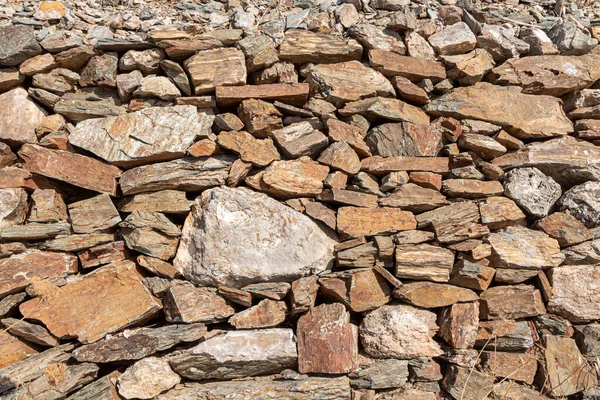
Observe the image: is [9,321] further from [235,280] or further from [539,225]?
[539,225]

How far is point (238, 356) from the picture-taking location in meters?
4.02

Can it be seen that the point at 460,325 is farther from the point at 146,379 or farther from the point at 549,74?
the point at 549,74

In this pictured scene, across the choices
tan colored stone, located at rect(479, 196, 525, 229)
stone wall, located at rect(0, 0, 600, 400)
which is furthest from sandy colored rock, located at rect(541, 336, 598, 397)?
tan colored stone, located at rect(479, 196, 525, 229)

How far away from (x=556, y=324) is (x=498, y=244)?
967mm

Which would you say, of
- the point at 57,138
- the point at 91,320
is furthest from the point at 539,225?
the point at 57,138

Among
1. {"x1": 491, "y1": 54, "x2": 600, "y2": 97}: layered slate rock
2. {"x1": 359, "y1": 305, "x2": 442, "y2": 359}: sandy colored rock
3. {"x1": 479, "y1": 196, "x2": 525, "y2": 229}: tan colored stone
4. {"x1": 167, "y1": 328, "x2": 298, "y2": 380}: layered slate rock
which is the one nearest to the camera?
{"x1": 167, "y1": 328, "x2": 298, "y2": 380}: layered slate rock

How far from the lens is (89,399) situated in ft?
12.3

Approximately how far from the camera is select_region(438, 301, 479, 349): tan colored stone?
428 centimetres

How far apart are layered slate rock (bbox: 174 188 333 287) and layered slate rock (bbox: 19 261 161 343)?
1.53 ft

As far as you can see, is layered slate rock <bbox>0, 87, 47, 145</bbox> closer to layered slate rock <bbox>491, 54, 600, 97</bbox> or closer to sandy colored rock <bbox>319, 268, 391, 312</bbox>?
sandy colored rock <bbox>319, 268, 391, 312</bbox>

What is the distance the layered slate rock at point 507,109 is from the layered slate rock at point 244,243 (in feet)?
6.95

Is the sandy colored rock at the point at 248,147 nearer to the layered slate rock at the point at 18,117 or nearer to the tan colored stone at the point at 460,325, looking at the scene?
the layered slate rock at the point at 18,117

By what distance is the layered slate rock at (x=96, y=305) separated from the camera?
4035 millimetres

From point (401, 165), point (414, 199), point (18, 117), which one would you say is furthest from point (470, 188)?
point (18, 117)
